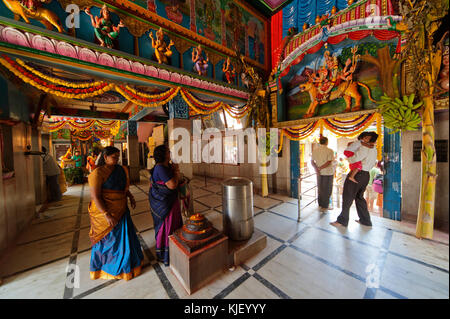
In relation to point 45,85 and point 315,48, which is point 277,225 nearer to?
point 315,48

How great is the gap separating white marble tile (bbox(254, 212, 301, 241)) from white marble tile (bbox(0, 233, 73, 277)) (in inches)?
140

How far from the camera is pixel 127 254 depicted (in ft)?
6.82

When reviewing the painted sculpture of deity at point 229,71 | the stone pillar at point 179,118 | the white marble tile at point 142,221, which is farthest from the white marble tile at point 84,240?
the painted sculpture of deity at point 229,71

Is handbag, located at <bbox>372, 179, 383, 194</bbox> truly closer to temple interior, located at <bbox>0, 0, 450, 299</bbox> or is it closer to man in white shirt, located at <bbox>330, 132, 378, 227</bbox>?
temple interior, located at <bbox>0, 0, 450, 299</bbox>

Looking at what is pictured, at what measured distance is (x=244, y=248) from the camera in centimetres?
240

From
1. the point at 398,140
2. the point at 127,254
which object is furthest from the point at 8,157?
the point at 398,140

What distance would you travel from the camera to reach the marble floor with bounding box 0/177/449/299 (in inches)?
56.1

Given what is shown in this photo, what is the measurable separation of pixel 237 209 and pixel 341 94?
394cm

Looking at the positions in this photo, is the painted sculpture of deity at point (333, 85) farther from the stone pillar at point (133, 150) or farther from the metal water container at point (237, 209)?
the stone pillar at point (133, 150)

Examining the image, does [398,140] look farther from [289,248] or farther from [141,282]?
[141,282]

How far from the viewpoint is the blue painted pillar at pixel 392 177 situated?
Answer: 3.32m

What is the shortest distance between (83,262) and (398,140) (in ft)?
20.1

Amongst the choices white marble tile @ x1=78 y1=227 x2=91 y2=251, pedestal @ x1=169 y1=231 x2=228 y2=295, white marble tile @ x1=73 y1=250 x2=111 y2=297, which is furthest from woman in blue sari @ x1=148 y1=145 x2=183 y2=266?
white marble tile @ x1=78 y1=227 x2=91 y2=251

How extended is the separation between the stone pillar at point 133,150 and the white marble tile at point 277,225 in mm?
7152
